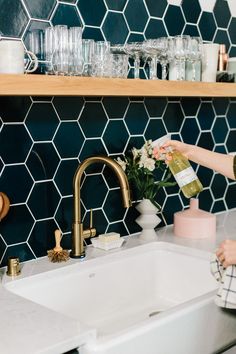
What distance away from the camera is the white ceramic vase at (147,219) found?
224 cm

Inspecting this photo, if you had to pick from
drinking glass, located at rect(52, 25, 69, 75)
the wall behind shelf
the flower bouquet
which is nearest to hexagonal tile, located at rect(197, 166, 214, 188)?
the wall behind shelf

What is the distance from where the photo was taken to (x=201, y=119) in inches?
103

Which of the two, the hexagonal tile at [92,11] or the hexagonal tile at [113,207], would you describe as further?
the hexagonal tile at [113,207]

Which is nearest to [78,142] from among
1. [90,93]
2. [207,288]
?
[90,93]

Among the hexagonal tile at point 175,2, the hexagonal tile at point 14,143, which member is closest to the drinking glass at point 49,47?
the hexagonal tile at point 14,143

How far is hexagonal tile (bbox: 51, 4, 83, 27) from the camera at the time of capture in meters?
1.98

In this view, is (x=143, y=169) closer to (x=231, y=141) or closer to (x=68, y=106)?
(x=68, y=106)

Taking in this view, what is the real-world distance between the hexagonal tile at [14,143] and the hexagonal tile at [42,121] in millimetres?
32

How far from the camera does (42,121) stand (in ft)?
6.45

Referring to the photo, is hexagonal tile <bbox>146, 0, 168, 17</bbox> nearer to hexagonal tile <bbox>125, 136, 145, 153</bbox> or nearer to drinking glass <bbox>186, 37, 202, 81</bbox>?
drinking glass <bbox>186, 37, 202, 81</bbox>

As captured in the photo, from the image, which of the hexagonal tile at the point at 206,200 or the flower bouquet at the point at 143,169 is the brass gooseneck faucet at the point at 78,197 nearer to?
the flower bouquet at the point at 143,169

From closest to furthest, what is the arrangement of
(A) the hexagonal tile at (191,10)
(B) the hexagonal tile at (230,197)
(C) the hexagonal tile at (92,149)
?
(C) the hexagonal tile at (92,149) → (A) the hexagonal tile at (191,10) → (B) the hexagonal tile at (230,197)

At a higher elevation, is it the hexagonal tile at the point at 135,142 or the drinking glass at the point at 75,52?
the drinking glass at the point at 75,52

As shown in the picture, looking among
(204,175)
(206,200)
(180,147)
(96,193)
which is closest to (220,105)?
(204,175)
